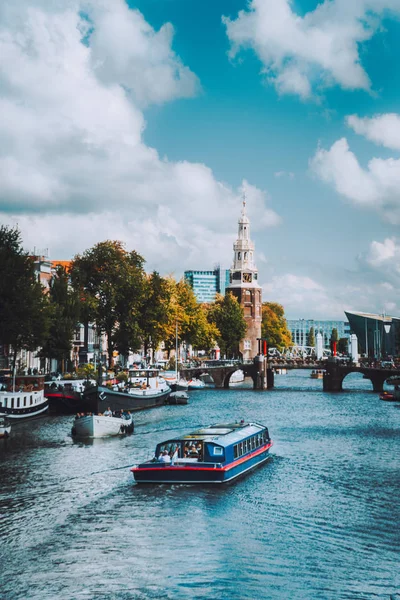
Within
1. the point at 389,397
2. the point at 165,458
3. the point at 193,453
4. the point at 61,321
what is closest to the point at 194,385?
the point at 389,397

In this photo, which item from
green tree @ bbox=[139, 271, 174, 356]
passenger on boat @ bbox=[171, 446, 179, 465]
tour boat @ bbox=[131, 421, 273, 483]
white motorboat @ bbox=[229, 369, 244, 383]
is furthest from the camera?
white motorboat @ bbox=[229, 369, 244, 383]

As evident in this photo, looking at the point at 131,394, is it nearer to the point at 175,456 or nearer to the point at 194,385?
the point at 175,456

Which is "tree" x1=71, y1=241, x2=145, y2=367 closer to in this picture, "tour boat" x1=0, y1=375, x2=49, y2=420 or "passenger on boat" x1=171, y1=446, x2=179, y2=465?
"tour boat" x1=0, y1=375, x2=49, y2=420

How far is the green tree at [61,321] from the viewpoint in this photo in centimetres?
10638

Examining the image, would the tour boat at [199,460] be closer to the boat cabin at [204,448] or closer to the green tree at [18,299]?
the boat cabin at [204,448]

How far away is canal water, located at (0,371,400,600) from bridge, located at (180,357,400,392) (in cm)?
7590

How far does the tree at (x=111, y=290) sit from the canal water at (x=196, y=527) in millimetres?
57270

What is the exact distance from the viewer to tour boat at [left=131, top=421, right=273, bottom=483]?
4809 cm

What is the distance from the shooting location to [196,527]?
38750 mm

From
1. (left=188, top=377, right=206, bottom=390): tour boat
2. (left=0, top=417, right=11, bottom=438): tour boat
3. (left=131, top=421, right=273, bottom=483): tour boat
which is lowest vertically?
(left=131, top=421, right=273, bottom=483): tour boat

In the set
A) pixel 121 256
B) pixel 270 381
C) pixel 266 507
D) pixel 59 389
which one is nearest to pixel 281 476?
pixel 266 507

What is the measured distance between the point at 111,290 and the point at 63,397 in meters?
35.4

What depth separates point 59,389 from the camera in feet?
303

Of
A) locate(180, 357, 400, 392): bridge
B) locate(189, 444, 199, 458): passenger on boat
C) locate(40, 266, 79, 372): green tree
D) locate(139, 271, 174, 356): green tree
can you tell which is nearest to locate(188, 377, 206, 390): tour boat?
locate(180, 357, 400, 392): bridge
